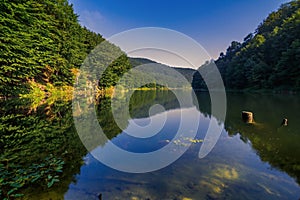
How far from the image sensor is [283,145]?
6207 mm

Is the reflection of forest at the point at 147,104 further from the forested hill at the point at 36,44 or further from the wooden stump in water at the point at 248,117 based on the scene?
the forested hill at the point at 36,44

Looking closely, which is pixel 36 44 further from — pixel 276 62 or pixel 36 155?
pixel 276 62

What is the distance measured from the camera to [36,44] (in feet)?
74.4

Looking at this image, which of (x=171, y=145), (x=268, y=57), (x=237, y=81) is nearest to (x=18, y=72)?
(x=171, y=145)

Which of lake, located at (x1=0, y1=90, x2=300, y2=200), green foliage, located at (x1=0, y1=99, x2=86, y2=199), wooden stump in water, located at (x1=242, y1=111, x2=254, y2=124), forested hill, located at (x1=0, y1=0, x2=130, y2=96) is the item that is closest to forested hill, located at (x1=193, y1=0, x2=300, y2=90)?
wooden stump in water, located at (x1=242, y1=111, x2=254, y2=124)

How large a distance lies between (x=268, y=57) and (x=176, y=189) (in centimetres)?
5339

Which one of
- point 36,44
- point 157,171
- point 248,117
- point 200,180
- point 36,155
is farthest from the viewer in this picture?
point 36,44

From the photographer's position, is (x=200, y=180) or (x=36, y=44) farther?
(x=36, y=44)

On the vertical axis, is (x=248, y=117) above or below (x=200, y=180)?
above

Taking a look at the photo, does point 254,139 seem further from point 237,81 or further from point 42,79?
point 237,81

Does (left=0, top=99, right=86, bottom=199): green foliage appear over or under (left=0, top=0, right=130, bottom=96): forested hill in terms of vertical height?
under

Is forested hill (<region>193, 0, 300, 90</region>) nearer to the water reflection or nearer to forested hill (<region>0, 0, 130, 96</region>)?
the water reflection

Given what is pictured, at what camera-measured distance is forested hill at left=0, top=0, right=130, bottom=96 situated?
62.2 feet

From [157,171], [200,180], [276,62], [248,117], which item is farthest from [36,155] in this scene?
[276,62]
